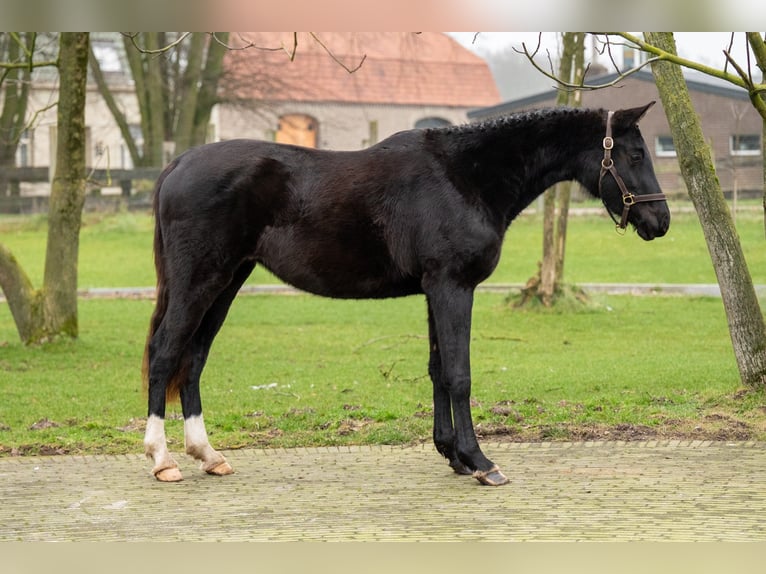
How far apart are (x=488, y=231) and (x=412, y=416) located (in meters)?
2.68

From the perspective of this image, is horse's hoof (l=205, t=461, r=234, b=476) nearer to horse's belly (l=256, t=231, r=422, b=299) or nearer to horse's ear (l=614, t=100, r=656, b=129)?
horse's belly (l=256, t=231, r=422, b=299)

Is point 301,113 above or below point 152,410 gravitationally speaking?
above

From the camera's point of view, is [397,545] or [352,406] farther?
[352,406]

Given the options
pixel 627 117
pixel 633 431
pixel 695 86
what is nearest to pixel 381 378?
pixel 633 431

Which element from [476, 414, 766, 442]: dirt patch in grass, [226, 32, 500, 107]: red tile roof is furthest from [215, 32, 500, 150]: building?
[476, 414, 766, 442]: dirt patch in grass

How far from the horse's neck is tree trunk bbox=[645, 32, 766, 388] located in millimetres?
2450

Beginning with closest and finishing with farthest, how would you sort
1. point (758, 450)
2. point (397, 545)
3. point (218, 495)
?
1. point (397, 545)
2. point (218, 495)
3. point (758, 450)

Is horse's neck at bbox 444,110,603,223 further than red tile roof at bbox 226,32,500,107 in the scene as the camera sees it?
No

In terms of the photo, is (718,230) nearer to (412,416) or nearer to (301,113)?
(412,416)

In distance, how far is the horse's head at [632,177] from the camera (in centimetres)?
629

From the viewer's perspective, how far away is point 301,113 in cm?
4078

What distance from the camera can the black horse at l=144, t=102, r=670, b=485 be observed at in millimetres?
6285

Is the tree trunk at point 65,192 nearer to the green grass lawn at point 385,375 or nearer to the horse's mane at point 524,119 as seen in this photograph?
the green grass lawn at point 385,375

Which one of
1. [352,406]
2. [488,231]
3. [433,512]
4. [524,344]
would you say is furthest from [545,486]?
[524,344]
